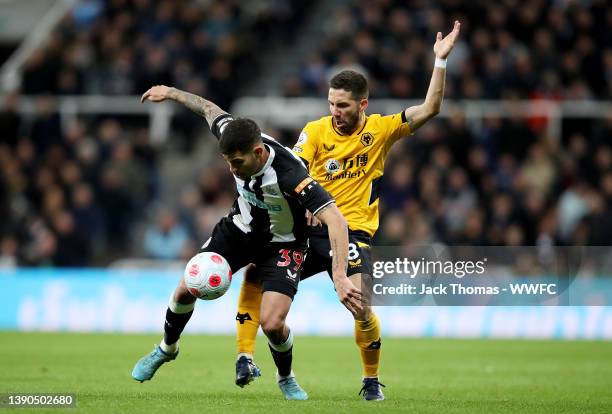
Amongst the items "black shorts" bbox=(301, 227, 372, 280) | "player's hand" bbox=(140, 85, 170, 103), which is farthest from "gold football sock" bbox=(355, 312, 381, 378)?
Answer: "player's hand" bbox=(140, 85, 170, 103)

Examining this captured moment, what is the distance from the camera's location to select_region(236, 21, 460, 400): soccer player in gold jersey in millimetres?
8453

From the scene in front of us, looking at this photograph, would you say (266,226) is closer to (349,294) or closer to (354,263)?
(354,263)

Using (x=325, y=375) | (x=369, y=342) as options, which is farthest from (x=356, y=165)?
(x=325, y=375)

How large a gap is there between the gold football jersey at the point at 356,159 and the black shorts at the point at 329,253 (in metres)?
0.11

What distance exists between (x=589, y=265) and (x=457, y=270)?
6308 mm

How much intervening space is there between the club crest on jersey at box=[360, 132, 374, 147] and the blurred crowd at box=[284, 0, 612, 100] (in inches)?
389

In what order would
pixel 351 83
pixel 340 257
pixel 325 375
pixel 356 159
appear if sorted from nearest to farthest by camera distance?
pixel 340 257, pixel 351 83, pixel 356 159, pixel 325 375

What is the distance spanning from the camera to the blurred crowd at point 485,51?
18.5m

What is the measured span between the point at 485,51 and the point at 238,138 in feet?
39.2

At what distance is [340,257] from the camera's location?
7445 mm

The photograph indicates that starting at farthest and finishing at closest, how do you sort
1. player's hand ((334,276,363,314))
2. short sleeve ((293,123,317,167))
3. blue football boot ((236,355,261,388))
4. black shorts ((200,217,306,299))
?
short sleeve ((293,123,317,167)) < black shorts ((200,217,306,299)) < blue football boot ((236,355,261,388)) < player's hand ((334,276,363,314))

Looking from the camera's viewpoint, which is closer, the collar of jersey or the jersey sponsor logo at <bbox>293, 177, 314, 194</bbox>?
the jersey sponsor logo at <bbox>293, 177, 314, 194</bbox>

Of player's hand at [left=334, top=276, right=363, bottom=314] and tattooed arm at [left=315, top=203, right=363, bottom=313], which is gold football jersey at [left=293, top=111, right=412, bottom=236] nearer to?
tattooed arm at [left=315, top=203, right=363, bottom=313]

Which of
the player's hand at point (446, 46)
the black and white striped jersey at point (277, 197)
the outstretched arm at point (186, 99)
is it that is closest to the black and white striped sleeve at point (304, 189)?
the black and white striped jersey at point (277, 197)
